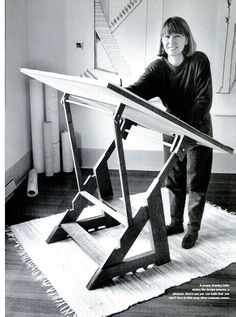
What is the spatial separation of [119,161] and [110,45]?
1.78m

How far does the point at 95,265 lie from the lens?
2.06 metres

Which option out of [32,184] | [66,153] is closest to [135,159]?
[66,153]

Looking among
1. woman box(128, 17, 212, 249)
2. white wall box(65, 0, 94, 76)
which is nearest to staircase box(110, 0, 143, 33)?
white wall box(65, 0, 94, 76)

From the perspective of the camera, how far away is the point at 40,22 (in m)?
3.18

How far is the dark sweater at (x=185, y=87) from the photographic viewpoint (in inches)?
81.6

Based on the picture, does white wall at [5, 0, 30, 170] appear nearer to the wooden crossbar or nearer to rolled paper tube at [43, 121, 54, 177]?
rolled paper tube at [43, 121, 54, 177]

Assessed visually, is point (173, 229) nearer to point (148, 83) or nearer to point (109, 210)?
point (109, 210)

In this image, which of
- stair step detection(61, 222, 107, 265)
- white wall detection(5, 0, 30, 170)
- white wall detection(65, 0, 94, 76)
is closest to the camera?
stair step detection(61, 222, 107, 265)

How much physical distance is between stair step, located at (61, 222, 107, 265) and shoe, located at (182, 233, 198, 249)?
1.64 feet

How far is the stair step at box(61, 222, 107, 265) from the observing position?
1.96 meters

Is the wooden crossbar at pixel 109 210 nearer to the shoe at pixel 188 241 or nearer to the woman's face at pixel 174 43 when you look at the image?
the shoe at pixel 188 241

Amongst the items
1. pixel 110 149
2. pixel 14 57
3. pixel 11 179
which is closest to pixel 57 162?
pixel 11 179

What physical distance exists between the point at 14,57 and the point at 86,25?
2.11 feet

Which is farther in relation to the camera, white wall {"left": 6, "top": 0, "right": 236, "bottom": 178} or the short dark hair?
white wall {"left": 6, "top": 0, "right": 236, "bottom": 178}
